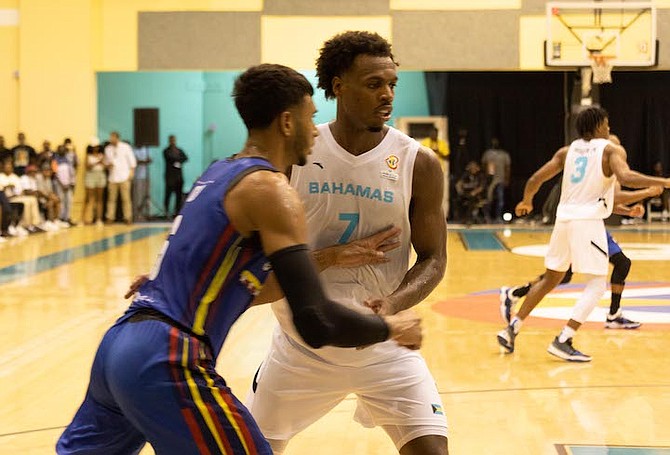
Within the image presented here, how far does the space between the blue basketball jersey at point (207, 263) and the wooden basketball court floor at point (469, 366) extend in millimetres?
2707

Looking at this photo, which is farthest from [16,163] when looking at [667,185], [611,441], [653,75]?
[611,441]

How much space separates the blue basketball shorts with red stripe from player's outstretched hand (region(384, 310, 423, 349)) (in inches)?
19.0

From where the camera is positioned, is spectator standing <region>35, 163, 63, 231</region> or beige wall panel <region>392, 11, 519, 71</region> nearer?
spectator standing <region>35, 163, 63, 231</region>

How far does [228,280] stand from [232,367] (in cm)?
475

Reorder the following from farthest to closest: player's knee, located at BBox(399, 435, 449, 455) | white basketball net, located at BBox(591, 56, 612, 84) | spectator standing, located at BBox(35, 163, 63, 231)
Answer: spectator standing, located at BBox(35, 163, 63, 231)
white basketball net, located at BBox(591, 56, 612, 84)
player's knee, located at BBox(399, 435, 449, 455)

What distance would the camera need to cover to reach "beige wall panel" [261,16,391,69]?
2277cm

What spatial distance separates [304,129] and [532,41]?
2019 centimetres

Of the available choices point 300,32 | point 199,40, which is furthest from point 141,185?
point 300,32

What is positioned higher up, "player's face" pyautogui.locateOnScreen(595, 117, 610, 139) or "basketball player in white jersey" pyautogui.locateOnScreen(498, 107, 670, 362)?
"player's face" pyautogui.locateOnScreen(595, 117, 610, 139)

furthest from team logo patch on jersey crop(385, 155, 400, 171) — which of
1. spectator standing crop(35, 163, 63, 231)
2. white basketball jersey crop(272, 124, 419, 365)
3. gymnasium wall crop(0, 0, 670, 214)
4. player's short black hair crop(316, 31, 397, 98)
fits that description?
gymnasium wall crop(0, 0, 670, 214)

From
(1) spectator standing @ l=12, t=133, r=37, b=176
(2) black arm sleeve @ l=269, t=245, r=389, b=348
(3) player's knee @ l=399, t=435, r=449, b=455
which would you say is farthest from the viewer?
(1) spectator standing @ l=12, t=133, r=37, b=176

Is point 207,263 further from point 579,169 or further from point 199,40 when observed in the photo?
point 199,40

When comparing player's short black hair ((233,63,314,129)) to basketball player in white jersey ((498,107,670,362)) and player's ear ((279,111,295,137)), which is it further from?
basketball player in white jersey ((498,107,670,362))

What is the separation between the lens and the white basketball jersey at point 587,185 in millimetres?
8023
